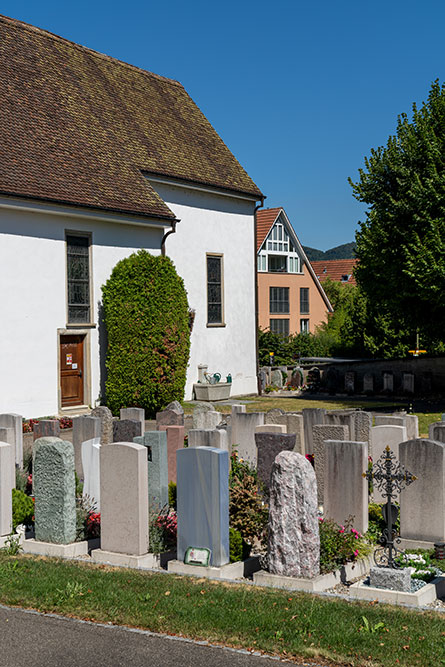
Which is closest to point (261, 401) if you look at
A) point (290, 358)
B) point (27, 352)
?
point (27, 352)

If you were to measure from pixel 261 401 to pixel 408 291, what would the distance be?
6.14m

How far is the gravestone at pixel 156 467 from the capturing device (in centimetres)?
944

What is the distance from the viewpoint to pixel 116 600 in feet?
22.4

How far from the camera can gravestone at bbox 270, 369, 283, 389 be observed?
102ft

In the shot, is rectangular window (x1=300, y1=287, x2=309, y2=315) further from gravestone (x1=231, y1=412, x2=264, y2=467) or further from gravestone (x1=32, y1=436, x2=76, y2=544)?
gravestone (x1=32, y1=436, x2=76, y2=544)

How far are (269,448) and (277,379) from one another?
2086cm

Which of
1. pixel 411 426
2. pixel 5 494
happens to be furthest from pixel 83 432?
pixel 411 426

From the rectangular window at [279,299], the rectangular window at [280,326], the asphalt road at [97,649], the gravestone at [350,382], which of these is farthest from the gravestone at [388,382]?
the rectangular window at [279,299]

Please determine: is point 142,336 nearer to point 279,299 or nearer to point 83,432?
point 83,432

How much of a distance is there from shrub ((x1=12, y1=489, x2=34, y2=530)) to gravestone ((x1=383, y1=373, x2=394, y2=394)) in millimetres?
19836

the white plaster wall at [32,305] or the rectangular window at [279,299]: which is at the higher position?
the rectangular window at [279,299]

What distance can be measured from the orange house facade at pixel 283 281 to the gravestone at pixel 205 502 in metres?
46.5

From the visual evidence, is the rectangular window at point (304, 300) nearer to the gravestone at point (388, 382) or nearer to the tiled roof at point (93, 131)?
the tiled roof at point (93, 131)

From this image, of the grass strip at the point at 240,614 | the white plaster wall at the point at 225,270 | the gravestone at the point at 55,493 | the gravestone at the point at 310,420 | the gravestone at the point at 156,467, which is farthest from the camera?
the white plaster wall at the point at 225,270
